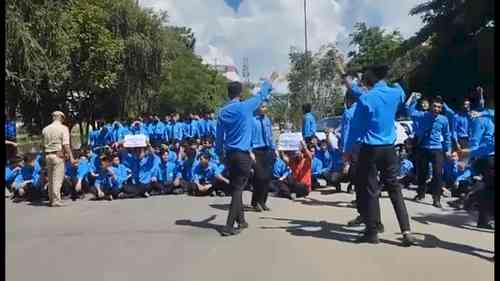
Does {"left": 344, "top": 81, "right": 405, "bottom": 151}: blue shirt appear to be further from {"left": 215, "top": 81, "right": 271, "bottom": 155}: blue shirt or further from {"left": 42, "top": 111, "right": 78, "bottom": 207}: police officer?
{"left": 42, "top": 111, "right": 78, "bottom": 207}: police officer

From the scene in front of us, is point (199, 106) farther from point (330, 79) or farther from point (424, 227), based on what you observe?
point (424, 227)

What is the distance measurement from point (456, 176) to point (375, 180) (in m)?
5.23

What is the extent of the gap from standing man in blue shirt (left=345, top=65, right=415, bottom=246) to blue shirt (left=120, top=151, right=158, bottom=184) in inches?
262

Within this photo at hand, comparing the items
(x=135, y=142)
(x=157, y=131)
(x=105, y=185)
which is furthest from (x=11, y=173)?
(x=157, y=131)

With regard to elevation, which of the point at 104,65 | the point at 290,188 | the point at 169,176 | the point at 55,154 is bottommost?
the point at 290,188

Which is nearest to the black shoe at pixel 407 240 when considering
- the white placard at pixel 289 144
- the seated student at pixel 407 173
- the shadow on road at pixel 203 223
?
the shadow on road at pixel 203 223

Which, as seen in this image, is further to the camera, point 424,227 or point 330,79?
point 330,79

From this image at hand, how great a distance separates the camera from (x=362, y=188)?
7.00m

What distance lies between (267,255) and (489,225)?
3.17 meters

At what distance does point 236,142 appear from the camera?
25.7 ft

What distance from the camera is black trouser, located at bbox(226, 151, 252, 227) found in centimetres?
770

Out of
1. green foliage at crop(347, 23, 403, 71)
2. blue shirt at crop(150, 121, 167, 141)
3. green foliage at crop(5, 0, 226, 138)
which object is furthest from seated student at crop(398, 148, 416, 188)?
green foliage at crop(347, 23, 403, 71)

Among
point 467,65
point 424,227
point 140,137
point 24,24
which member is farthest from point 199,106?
point 424,227

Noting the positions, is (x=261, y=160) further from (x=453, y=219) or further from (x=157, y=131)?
(x=157, y=131)
